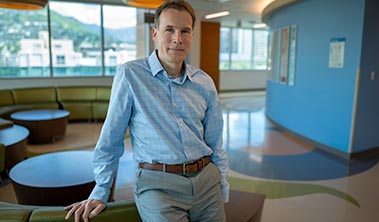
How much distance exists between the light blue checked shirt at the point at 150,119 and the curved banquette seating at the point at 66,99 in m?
6.69

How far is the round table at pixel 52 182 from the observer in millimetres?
3141

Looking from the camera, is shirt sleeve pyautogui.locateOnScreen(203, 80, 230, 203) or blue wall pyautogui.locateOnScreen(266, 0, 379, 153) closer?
shirt sleeve pyautogui.locateOnScreen(203, 80, 230, 203)

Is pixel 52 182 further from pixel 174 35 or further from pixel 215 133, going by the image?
pixel 174 35

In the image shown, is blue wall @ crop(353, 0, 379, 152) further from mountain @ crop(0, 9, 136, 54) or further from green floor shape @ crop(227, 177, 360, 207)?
mountain @ crop(0, 9, 136, 54)

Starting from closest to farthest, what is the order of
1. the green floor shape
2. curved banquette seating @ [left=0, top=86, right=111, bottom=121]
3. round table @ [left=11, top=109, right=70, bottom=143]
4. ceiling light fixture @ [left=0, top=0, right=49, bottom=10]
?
the green floor shape → ceiling light fixture @ [left=0, top=0, right=49, bottom=10] → round table @ [left=11, top=109, right=70, bottom=143] → curved banquette seating @ [left=0, top=86, right=111, bottom=121]

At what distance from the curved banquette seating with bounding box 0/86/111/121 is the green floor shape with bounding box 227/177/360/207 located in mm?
4755

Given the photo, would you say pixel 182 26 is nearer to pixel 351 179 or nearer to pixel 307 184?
pixel 307 184

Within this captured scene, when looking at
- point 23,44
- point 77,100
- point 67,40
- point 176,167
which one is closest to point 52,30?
point 67,40

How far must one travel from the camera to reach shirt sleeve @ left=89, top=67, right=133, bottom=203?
151cm

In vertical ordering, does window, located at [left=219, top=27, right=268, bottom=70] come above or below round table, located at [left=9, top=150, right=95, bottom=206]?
above

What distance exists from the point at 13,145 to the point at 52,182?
1.50 meters

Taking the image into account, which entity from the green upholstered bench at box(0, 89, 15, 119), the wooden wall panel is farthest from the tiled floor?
the wooden wall panel

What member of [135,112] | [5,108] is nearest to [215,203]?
[135,112]

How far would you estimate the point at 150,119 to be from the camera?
1499mm
